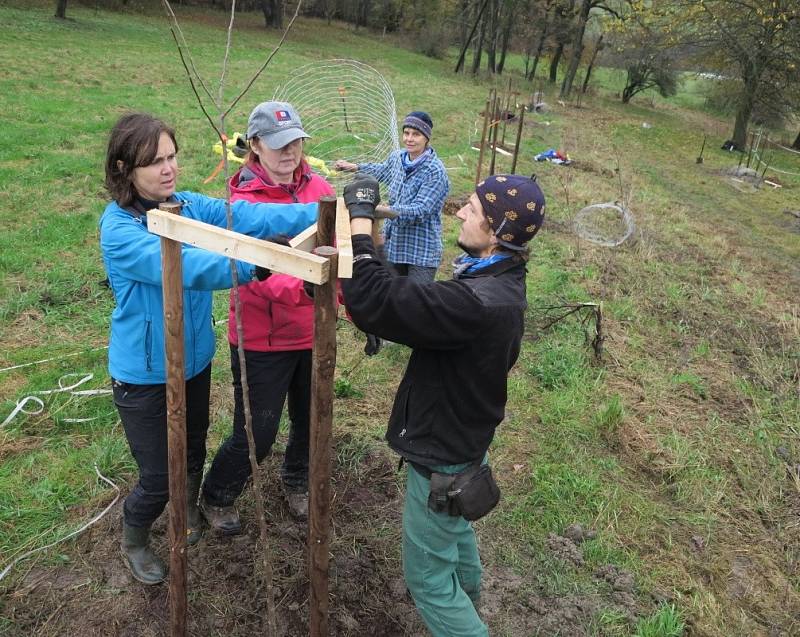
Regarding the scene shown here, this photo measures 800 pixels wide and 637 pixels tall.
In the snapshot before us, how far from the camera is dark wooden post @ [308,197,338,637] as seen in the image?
5.24 feet

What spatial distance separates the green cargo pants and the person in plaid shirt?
223cm

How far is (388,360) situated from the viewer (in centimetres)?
457

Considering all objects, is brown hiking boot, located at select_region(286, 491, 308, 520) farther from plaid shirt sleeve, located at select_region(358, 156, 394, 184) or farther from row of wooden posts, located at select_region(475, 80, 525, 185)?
row of wooden posts, located at select_region(475, 80, 525, 185)

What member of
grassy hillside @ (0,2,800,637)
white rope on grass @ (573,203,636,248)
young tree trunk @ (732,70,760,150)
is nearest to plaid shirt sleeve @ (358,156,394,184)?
grassy hillside @ (0,2,800,637)

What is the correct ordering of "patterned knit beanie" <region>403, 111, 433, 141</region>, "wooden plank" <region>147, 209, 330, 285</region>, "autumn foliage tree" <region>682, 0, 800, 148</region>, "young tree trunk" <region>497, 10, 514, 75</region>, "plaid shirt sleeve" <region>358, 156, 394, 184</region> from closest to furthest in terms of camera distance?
"wooden plank" <region>147, 209, 330, 285</region> < "patterned knit beanie" <region>403, 111, 433, 141</region> < "plaid shirt sleeve" <region>358, 156, 394, 184</region> < "autumn foliage tree" <region>682, 0, 800, 148</region> < "young tree trunk" <region>497, 10, 514, 75</region>

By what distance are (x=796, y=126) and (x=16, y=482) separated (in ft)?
93.9

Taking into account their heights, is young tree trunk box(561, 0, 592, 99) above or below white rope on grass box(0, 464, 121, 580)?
above

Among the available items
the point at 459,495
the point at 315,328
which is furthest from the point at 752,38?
the point at 315,328

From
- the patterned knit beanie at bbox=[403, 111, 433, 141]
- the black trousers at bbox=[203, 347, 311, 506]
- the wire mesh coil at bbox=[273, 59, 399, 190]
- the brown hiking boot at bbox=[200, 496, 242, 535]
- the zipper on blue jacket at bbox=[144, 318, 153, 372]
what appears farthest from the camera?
the wire mesh coil at bbox=[273, 59, 399, 190]

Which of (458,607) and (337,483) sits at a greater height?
(458,607)

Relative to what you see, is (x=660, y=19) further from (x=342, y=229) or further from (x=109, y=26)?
(x=342, y=229)

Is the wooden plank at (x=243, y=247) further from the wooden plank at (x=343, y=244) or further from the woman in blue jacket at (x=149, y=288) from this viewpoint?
the woman in blue jacket at (x=149, y=288)

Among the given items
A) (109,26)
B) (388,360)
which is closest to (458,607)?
(388,360)

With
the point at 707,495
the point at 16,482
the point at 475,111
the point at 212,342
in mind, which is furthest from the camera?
the point at 475,111
